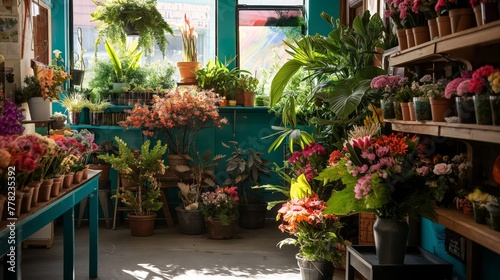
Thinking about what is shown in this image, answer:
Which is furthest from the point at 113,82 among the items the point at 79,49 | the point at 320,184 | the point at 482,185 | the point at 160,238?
the point at 482,185

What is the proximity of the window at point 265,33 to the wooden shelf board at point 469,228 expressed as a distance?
203 inches

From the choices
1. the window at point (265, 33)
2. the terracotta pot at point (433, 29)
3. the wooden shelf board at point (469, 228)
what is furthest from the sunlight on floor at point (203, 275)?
the window at point (265, 33)

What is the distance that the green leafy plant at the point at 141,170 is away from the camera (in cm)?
720

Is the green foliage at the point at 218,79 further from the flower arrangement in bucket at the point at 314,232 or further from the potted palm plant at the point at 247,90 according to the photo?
the flower arrangement in bucket at the point at 314,232

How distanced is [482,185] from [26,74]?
13.9 ft

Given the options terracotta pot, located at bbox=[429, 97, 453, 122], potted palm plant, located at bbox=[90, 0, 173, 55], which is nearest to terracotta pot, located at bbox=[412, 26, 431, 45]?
terracotta pot, located at bbox=[429, 97, 453, 122]

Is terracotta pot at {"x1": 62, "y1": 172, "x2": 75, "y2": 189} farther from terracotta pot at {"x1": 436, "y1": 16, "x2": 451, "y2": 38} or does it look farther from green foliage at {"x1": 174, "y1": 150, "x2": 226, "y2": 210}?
green foliage at {"x1": 174, "y1": 150, "x2": 226, "y2": 210}

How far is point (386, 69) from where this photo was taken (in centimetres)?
545

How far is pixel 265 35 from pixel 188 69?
1.18m

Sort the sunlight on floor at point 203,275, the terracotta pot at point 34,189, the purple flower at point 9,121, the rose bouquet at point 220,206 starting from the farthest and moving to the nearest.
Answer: the rose bouquet at point 220,206
the sunlight on floor at point 203,275
the purple flower at point 9,121
the terracotta pot at point 34,189

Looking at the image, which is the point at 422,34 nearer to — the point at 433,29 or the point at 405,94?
the point at 433,29

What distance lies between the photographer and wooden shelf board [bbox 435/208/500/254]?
2.87 meters

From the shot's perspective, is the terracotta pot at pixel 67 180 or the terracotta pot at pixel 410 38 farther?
the terracotta pot at pixel 67 180

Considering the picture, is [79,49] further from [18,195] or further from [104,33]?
[18,195]
